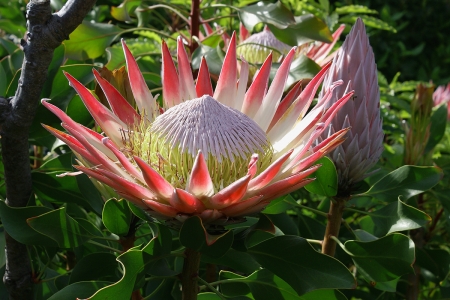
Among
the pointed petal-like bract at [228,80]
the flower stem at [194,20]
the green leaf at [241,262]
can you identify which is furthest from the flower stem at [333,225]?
the flower stem at [194,20]

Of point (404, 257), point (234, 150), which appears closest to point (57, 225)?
point (234, 150)

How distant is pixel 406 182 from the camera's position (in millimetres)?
1371

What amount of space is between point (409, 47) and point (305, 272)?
4990mm

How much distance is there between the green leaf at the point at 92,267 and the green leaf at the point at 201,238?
298 millimetres

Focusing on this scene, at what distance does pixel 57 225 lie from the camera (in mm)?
1104

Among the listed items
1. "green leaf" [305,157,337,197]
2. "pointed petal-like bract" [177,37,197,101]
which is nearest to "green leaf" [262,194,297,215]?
"green leaf" [305,157,337,197]

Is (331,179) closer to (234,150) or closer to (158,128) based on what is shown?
(234,150)

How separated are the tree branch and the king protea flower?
2.6 inches

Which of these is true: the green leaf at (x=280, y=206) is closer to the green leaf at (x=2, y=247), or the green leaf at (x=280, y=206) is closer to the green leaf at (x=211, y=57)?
the green leaf at (x=211, y=57)

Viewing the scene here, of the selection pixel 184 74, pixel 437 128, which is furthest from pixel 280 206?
pixel 437 128

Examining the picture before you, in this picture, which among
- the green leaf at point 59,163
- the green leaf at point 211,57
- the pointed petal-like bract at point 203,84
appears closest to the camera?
the pointed petal-like bract at point 203,84

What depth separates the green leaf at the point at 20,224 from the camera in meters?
1.10

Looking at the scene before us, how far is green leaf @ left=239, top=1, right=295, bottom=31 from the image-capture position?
66.2 inches

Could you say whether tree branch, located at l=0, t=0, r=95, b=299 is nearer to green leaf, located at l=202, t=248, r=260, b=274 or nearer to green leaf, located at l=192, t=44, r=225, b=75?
green leaf, located at l=202, t=248, r=260, b=274
